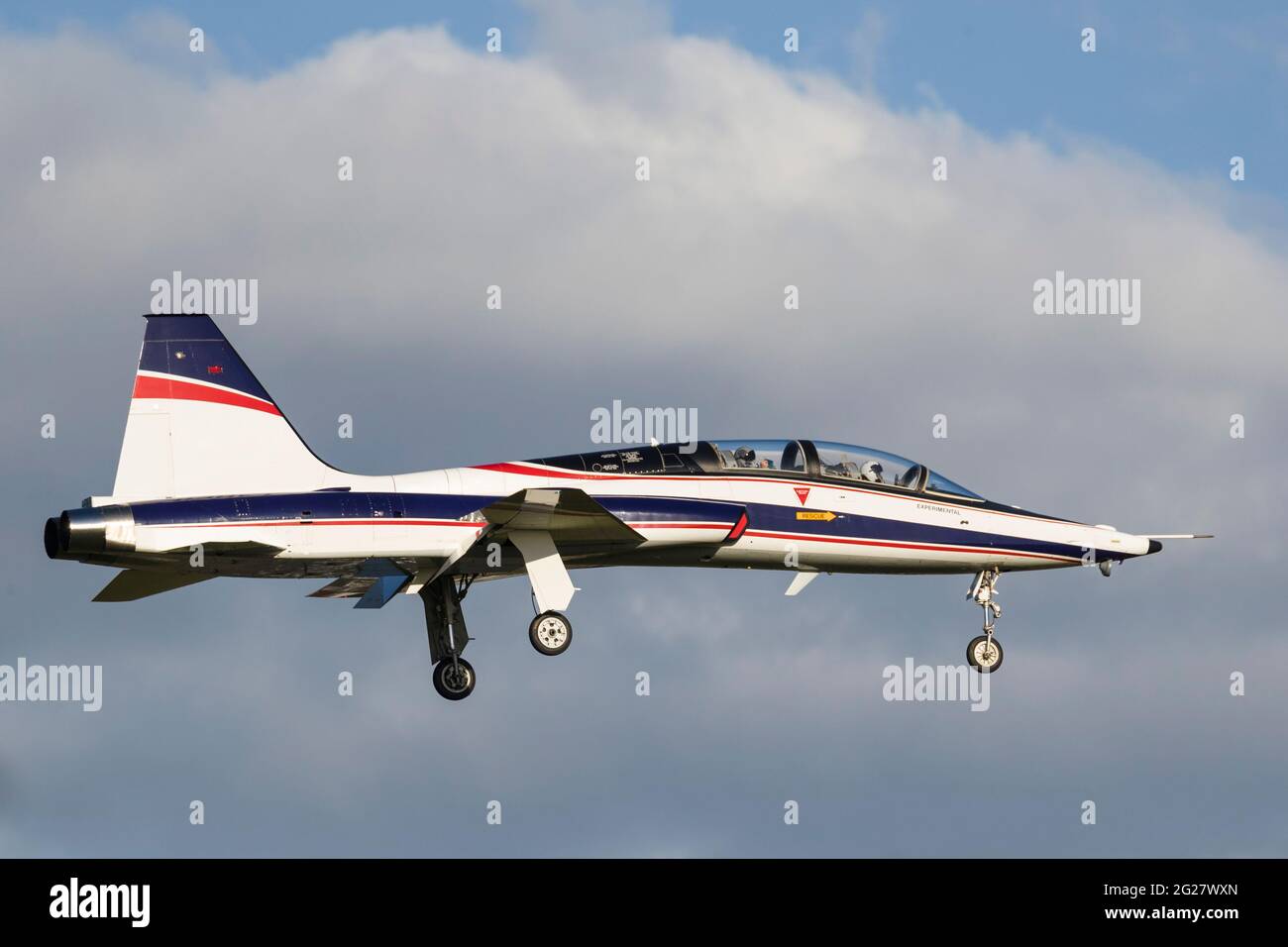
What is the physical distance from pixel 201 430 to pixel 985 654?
1370 cm

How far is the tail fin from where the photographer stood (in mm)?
32344

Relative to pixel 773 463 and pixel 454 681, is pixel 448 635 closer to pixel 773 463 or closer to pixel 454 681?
pixel 454 681

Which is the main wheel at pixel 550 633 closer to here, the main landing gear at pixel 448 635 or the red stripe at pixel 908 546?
the main landing gear at pixel 448 635

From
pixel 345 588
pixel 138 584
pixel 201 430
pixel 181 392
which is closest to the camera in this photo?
pixel 201 430

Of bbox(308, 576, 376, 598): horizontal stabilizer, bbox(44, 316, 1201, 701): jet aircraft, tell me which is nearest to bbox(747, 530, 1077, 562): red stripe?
bbox(44, 316, 1201, 701): jet aircraft

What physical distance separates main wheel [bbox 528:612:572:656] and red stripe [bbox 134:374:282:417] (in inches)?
220

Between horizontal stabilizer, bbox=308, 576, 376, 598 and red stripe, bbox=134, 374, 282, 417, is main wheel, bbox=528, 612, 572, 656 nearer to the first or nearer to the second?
horizontal stabilizer, bbox=308, 576, 376, 598

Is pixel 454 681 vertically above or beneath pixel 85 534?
beneath

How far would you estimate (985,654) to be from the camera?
3634 centimetres

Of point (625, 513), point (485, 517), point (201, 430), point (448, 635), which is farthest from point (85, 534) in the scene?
point (625, 513)

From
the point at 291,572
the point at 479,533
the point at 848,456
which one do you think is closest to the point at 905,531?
the point at 848,456

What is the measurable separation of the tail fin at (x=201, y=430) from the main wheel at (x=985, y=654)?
37.0ft
